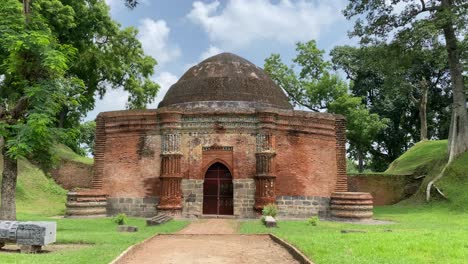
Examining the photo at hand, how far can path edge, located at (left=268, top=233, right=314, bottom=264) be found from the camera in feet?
21.4

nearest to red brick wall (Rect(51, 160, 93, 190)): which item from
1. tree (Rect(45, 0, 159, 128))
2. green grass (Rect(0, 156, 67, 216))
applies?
green grass (Rect(0, 156, 67, 216))

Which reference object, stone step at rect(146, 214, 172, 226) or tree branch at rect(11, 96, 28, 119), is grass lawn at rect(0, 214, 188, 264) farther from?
tree branch at rect(11, 96, 28, 119)

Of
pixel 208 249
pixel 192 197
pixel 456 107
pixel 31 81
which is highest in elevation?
pixel 456 107

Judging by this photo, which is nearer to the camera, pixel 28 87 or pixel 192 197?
pixel 28 87

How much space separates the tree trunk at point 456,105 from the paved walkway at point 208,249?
1301 cm

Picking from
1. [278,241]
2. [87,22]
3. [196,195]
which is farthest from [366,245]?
[87,22]

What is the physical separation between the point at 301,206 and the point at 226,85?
5.37 meters

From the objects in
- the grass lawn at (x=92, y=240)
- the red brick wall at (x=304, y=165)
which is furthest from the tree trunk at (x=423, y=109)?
the grass lawn at (x=92, y=240)

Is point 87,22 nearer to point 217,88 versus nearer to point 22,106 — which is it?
point 217,88

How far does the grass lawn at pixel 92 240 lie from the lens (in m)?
6.61

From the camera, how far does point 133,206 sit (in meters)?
14.8

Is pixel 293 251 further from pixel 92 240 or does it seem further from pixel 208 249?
pixel 92 240

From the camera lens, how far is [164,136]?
14758 mm

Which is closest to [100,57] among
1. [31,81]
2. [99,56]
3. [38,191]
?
[99,56]
